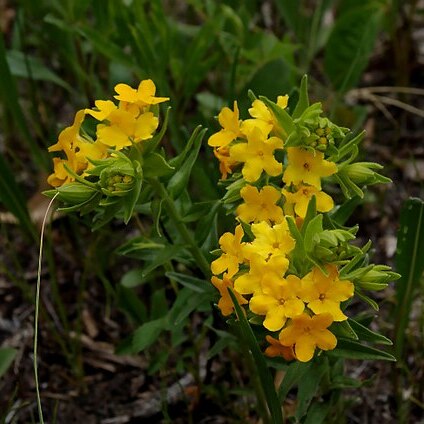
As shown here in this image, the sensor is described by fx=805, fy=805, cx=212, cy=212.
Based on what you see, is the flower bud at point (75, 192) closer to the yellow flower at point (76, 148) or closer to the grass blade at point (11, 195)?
the yellow flower at point (76, 148)

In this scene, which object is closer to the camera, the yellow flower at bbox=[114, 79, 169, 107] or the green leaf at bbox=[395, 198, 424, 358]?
the yellow flower at bbox=[114, 79, 169, 107]

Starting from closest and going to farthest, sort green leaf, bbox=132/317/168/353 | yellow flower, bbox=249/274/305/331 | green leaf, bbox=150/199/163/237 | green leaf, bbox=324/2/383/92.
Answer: yellow flower, bbox=249/274/305/331, green leaf, bbox=150/199/163/237, green leaf, bbox=132/317/168/353, green leaf, bbox=324/2/383/92

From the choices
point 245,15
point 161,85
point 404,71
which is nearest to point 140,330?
point 161,85

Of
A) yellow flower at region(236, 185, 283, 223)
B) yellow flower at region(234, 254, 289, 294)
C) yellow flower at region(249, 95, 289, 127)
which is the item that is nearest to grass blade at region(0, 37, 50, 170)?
yellow flower at region(249, 95, 289, 127)

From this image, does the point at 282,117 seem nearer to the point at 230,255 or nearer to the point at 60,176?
the point at 230,255

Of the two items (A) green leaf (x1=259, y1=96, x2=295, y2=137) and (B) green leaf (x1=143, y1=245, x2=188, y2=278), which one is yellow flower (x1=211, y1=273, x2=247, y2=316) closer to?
(B) green leaf (x1=143, y1=245, x2=188, y2=278)

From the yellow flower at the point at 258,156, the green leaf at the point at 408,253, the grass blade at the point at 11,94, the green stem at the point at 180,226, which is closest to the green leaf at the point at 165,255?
the green stem at the point at 180,226

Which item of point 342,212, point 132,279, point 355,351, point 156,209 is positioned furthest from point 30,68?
point 355,351

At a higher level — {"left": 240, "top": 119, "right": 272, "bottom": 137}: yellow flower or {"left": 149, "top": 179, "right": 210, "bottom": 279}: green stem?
{"left": 240, "top": 119, "right": 272, "bottom": 137}: yellow flower
